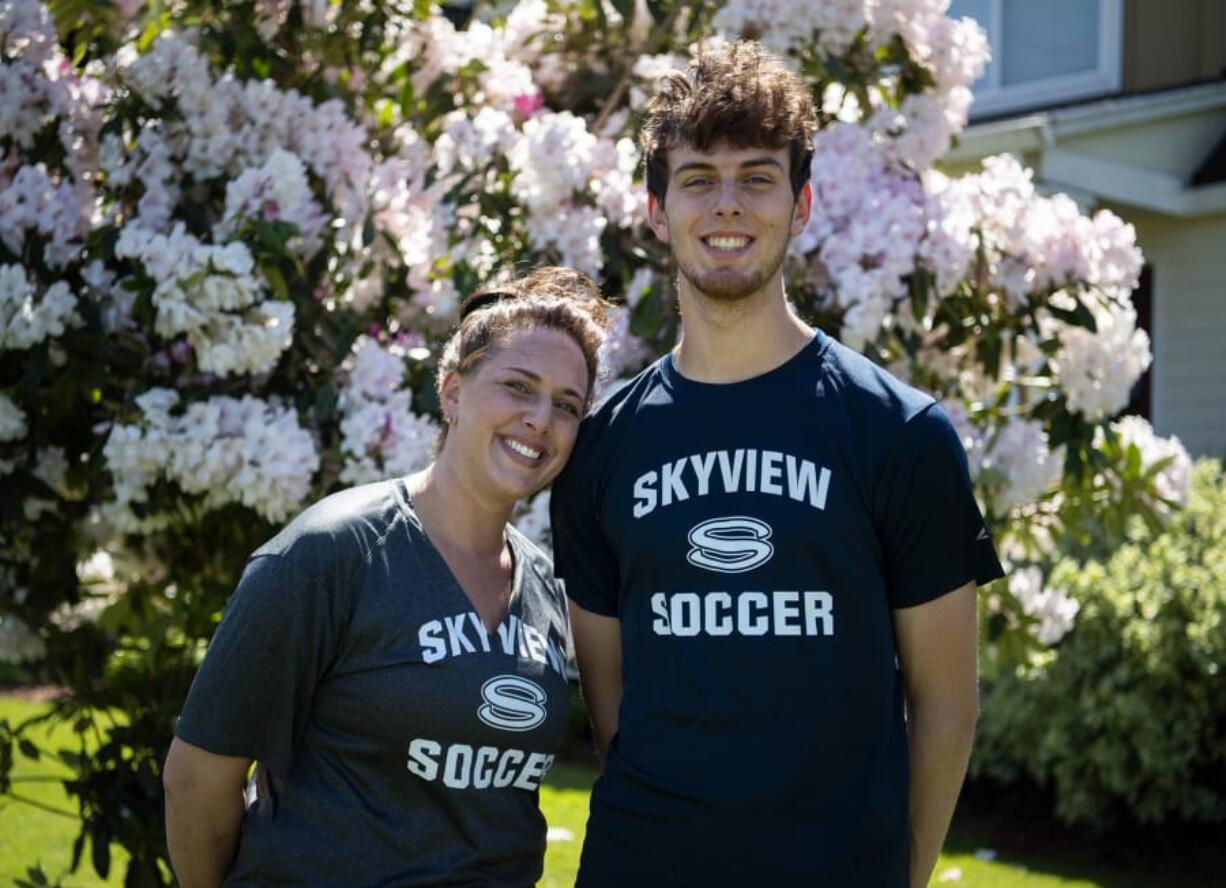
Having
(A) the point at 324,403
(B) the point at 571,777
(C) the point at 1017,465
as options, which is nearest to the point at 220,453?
(A) the point at 324,403

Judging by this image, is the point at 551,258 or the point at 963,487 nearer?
the point at 963,487

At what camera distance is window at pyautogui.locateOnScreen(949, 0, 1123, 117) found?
9.84 meters

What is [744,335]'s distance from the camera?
2.52 meters

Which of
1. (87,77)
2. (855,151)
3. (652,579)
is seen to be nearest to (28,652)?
(87,77)

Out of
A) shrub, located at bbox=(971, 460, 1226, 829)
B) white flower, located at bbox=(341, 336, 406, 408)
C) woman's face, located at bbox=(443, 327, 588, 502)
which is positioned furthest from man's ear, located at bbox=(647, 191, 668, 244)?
shrub, located at bbox=(971, 460, 1226, 829)

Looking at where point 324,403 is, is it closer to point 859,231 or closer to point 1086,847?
point 859,231

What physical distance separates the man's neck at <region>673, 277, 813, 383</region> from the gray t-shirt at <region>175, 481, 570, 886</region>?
1.91ft

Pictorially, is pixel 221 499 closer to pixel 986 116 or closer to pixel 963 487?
pixel 963 487

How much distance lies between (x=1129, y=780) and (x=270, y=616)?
15.6 feet

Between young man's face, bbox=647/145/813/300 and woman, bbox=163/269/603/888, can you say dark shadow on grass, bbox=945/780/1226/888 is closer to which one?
woman, bbox=163/269/603/888

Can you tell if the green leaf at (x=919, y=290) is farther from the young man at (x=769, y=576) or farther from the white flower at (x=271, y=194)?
the white flower at (x=271, y=194)

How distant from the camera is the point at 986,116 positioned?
10.2 m

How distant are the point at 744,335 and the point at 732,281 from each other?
0.32 ft

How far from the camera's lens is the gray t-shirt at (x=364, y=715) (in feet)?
7.66
